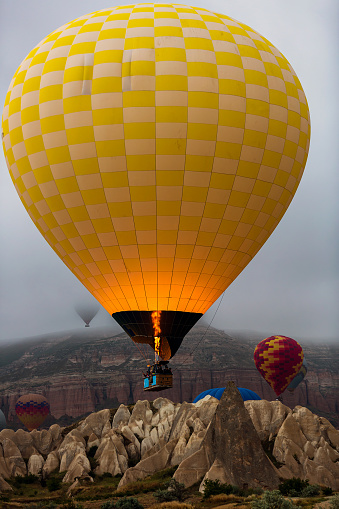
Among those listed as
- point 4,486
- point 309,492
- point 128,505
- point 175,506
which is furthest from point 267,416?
point 128,505

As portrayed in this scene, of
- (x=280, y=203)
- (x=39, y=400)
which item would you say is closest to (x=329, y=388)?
(x=39, y=400)

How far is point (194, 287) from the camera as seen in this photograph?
91.1 ft

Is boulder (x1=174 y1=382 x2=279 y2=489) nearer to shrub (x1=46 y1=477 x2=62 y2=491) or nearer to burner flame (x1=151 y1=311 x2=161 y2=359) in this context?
burner flame (x1=151 y1=311 x2=161 y2=359)

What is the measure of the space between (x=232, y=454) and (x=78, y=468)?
51.2 feet

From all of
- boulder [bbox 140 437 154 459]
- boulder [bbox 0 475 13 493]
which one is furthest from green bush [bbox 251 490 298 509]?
boulder [bbox 140 437 154 459]

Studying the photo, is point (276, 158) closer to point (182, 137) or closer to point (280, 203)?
point (280, 203)

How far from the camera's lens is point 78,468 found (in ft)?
152

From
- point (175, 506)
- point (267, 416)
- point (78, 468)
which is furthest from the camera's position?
point (267, 416)

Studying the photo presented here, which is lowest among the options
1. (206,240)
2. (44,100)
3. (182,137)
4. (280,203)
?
(206,240)

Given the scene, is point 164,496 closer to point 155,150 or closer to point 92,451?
point 155,150

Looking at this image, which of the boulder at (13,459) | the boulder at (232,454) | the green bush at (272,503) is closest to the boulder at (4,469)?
the boulder at (13,459)

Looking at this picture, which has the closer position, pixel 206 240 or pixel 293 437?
pixel 206 240

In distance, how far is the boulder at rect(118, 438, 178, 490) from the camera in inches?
1601

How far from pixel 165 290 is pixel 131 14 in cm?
1171
